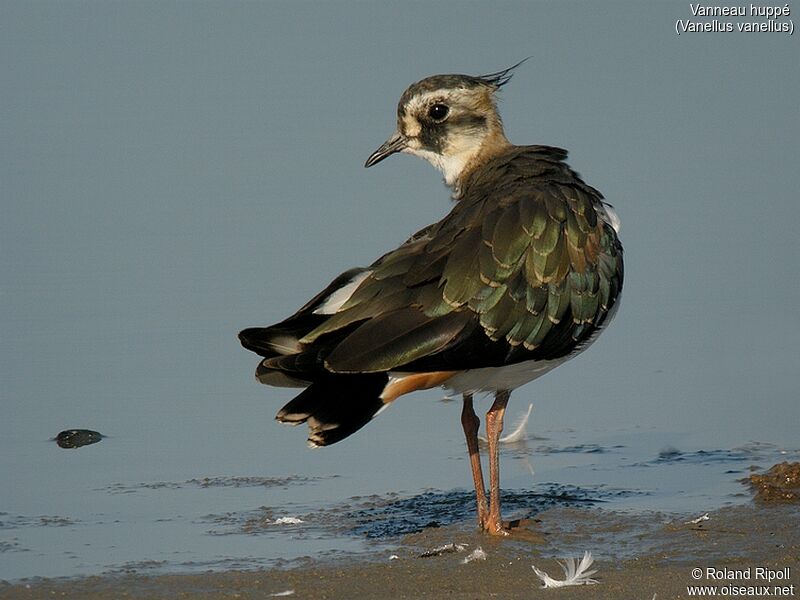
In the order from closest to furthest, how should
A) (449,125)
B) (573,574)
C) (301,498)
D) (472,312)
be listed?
(573,574), (472,312), (301,498), (449,125)

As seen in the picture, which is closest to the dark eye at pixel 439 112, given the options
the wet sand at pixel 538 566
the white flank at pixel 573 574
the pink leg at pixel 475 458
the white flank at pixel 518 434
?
the pink leg at pixel 475 458

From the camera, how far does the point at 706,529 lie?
7297mm

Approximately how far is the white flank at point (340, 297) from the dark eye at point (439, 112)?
1772mm

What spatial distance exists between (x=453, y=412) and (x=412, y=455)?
2.51 ft

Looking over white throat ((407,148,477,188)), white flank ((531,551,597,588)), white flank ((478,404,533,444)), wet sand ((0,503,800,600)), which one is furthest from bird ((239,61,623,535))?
white flank ((478,404,533,444))

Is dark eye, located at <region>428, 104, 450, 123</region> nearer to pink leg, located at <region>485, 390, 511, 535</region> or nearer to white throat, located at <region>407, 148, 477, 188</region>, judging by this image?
white throat, located at <region>407, 148, 477, 188</region>

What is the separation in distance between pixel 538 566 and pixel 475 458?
3.84 feet

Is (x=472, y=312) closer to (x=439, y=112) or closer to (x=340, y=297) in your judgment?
(x=340, y=297)

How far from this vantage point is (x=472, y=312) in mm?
7152

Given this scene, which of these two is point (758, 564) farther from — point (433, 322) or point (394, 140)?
point (394, 140)

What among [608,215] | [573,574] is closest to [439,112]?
[608,215]

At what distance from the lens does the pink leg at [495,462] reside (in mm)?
7461

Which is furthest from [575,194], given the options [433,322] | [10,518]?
[10,518]

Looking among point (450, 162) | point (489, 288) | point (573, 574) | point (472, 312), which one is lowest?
point (573, 574)
